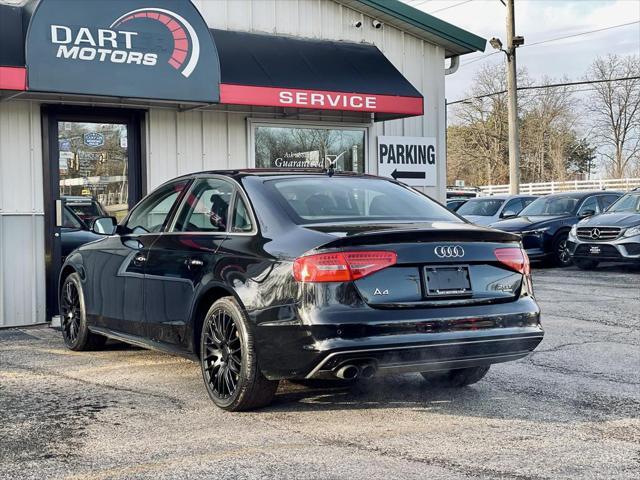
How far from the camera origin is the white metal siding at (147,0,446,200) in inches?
445

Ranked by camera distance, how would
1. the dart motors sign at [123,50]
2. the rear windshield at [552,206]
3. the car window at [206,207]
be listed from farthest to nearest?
the rear windshield at [552,206] → the dart motors sign at [123,50] → the car window at [206,207]

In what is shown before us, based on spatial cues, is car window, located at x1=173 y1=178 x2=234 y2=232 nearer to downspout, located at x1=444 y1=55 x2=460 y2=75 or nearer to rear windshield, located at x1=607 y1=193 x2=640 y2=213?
downspout, located at x1=444 y1=55 x2=460 y2=75

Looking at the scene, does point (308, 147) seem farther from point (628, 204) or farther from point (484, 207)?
point (484, 207)

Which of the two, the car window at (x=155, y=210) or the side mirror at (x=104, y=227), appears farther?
the side mirror at (x=104, y=227)

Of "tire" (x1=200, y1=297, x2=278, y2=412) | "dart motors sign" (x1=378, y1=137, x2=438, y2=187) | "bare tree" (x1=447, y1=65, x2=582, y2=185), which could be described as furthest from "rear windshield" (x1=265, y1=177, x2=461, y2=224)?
"bare tree" (x1=447, y1=65, x2=582, y2=185)

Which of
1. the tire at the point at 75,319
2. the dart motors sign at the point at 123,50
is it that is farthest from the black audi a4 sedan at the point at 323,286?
the dart motors sign at the point at 123,50

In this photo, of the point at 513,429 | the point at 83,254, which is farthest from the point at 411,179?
the point at 513,429

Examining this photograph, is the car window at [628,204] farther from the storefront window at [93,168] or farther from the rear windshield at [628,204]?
the storefront window at [93,168]

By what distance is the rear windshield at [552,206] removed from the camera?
18.9 meters

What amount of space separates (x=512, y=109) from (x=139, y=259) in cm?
1953

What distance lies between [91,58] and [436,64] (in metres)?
5.79

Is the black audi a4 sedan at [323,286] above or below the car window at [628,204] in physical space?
below

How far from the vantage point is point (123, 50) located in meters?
9.77

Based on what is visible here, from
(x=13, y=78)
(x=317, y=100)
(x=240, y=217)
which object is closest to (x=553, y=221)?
(x=317, y=100)
